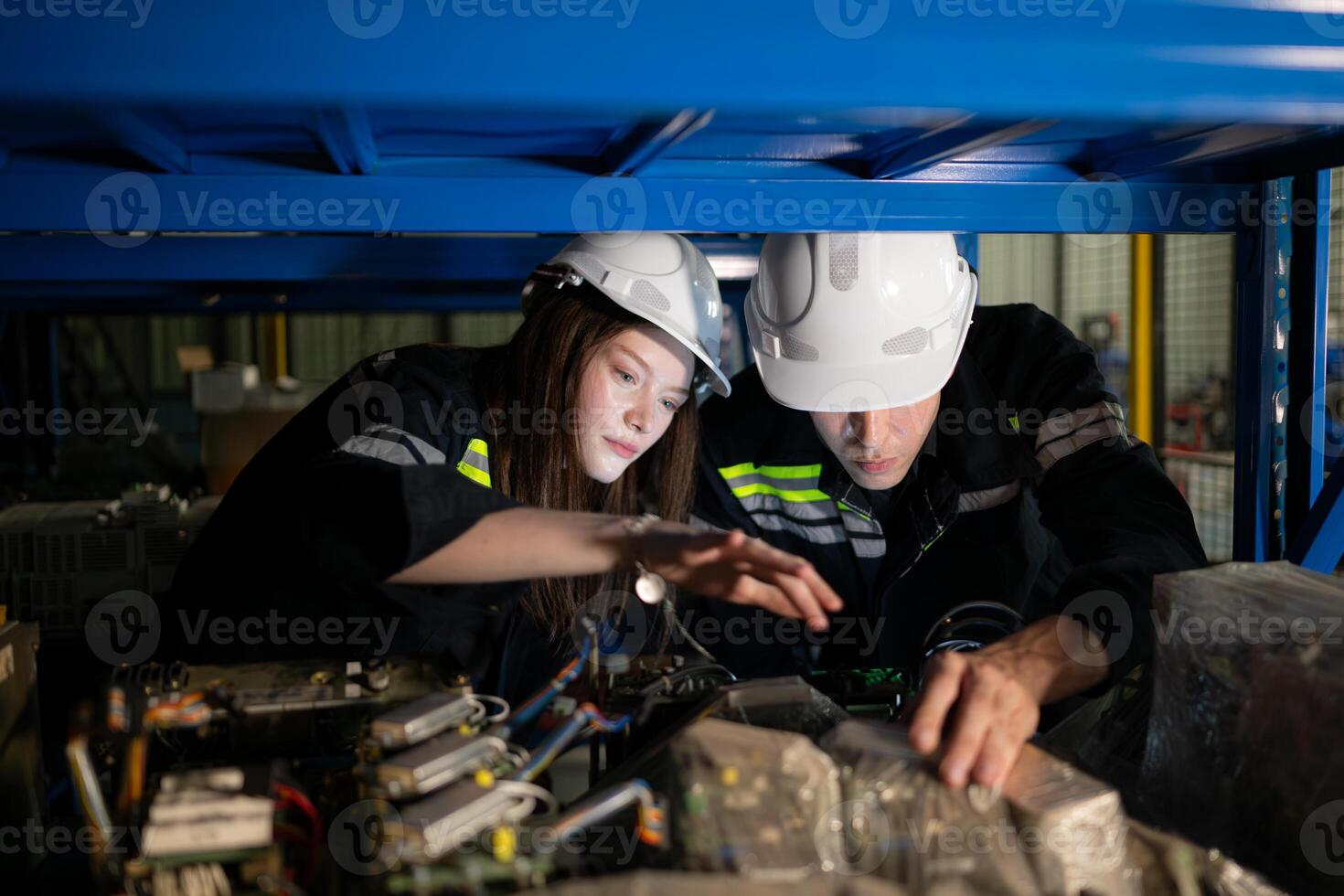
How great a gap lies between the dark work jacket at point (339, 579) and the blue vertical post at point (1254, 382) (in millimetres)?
1648

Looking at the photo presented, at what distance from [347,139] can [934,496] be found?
62.1 inches

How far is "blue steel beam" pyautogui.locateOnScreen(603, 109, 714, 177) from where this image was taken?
1.65m

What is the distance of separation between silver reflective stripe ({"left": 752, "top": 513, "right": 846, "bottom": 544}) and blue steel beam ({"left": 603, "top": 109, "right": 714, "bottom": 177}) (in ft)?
3.52

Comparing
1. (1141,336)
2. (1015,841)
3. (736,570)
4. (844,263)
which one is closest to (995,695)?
(1015,841)

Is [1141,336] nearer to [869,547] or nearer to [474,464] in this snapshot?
[869,547]

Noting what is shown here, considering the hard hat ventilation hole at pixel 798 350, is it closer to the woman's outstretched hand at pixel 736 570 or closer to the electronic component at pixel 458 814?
the woman's outstretched hand at pixel 736 570

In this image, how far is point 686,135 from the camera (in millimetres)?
1749

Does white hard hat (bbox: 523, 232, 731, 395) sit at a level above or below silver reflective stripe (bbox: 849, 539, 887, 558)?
above

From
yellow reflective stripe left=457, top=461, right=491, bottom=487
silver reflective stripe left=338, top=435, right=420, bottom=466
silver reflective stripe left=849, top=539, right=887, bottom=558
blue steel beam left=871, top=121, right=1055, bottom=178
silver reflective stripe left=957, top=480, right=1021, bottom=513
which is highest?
blue steel beam left=871, top=121, right=1055, bottom=178

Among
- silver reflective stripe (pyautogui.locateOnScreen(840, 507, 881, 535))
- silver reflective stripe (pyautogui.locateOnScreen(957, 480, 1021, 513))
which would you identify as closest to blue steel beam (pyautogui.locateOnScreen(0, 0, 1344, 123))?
silver reflective stripe (pyautogui.locateOnScreen(957, 480, 1021, 513))

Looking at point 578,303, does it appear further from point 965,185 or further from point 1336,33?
point 1336,33

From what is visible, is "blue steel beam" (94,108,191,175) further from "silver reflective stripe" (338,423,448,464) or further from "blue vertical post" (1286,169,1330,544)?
"blue vertical post" (1286,169,1330,544)

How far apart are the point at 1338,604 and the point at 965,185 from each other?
115 cm

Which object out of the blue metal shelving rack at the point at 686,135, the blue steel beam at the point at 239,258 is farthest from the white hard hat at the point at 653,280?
the blue steel beam at the point at 239,258
